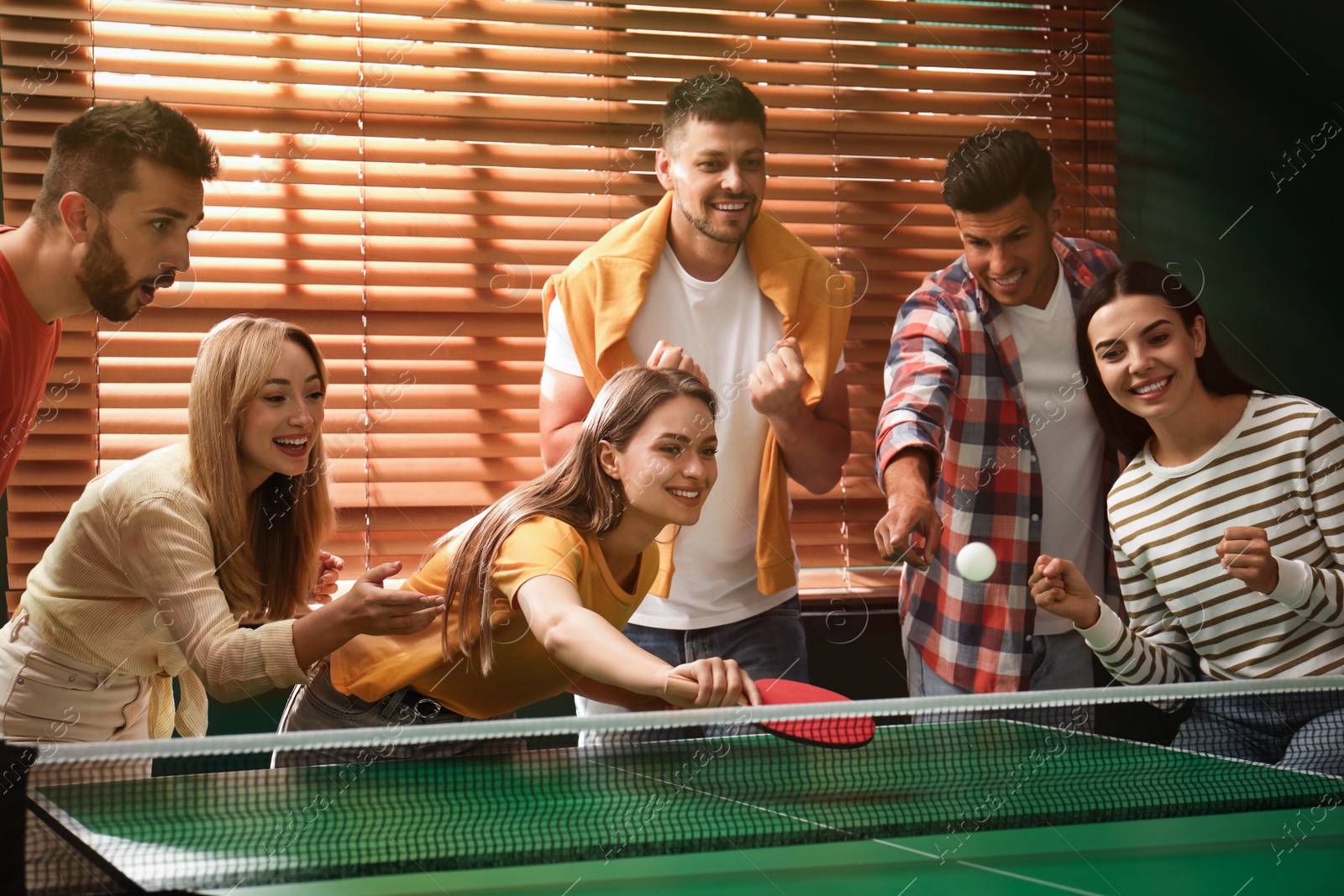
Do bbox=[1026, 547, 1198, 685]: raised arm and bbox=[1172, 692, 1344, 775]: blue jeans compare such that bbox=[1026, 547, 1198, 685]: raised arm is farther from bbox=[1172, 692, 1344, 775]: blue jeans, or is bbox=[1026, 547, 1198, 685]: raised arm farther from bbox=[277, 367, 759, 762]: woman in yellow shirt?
bbox=[277, 367, 759, 762]: woman in yellow shirt

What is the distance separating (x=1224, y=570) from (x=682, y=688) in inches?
37.0

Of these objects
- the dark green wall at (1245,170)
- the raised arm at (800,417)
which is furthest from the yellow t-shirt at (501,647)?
the dark green wall at (1245,170)

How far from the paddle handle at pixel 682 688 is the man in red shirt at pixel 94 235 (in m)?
1.00

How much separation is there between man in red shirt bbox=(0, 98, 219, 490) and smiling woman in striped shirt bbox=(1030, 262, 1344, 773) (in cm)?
144

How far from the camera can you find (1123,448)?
1.84 m

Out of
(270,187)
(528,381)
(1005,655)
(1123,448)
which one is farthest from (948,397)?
(270,187)

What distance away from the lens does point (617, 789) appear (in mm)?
1274

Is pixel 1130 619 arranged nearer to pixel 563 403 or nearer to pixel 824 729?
pixel 824 729

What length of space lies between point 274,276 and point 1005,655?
5.33 feet

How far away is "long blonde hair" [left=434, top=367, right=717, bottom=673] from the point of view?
159 centimetres

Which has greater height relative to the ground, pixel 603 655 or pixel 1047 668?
pixel 603 655

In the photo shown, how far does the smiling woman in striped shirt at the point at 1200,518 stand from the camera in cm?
162

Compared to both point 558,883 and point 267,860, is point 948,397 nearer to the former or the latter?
point 558,883

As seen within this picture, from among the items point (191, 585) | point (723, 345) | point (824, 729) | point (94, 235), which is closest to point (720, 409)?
point (723, 345)
